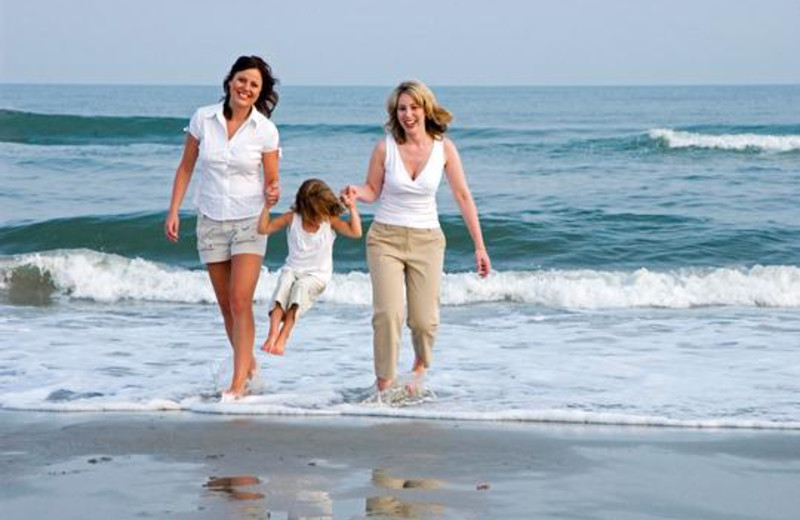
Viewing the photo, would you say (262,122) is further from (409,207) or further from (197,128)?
(409,207)

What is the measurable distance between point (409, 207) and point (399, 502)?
2277 mm

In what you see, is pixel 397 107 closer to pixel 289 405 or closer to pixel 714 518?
pixel 289 405

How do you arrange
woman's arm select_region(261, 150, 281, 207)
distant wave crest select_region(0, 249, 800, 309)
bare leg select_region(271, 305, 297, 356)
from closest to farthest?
woman's arm select_region(261, 150, 281, 207) → bare leg select_region(271, 305, 297, 356) → distant wave crest select_region(0, 249, 800, 309)

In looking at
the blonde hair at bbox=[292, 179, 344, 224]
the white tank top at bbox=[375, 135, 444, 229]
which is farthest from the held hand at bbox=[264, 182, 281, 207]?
the white tank top at bbox=[375, 135, 444, 229]

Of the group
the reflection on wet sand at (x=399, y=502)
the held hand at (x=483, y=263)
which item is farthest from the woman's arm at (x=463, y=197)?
the reflection on wet sand at (x=399, y=502)

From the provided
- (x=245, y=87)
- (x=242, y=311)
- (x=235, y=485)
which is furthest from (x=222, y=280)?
(x=235, y=485)

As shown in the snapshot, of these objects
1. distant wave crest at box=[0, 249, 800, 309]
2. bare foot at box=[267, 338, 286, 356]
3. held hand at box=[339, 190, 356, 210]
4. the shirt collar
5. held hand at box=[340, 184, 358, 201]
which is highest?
the shirt collar

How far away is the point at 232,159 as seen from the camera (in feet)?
24.0

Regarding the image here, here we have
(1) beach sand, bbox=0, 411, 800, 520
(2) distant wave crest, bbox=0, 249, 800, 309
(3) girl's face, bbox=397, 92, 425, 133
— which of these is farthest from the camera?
(2) distant wave crest, bbox=0, 249, 800, 309

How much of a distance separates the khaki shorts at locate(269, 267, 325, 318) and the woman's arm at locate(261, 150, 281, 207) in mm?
571

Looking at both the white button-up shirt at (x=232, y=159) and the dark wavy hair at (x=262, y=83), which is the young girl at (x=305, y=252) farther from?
the dark wavy hair at (x=262, y=83)

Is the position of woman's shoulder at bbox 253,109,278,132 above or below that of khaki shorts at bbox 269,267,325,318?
above

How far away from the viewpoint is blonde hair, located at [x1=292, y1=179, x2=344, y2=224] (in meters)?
7.55

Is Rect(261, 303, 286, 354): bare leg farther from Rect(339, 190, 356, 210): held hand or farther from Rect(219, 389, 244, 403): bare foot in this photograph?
Rect(339, 190, 356, 210): held hand
